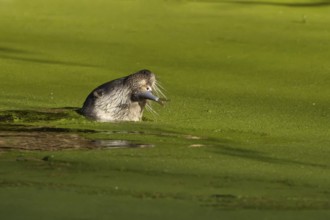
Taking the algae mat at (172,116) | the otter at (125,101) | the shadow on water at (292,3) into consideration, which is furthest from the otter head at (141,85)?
the shadow on water at (292,3)

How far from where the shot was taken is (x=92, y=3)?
14.9 meters

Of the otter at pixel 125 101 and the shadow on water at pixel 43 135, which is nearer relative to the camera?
the shadow on water at pixel 43 135

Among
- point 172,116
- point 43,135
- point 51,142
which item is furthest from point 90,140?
point 172,116

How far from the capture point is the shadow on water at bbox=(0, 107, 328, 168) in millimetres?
5828

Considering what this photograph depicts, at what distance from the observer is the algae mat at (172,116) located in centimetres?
464

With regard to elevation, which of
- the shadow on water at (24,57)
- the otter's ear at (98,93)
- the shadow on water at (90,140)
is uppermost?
the otter's ear at (98,93)

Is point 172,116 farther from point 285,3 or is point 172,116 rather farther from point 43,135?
point 285,3

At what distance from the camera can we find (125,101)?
23.5 ft

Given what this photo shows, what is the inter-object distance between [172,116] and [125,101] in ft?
1.10

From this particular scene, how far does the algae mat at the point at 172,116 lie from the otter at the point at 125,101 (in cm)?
11

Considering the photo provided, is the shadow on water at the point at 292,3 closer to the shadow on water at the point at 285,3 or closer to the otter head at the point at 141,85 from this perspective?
the shadow on water at the point at 285,3

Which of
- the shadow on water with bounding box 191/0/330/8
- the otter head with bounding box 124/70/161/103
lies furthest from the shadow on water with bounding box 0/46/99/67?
the shadow on water with bounding box 191/0/330/8

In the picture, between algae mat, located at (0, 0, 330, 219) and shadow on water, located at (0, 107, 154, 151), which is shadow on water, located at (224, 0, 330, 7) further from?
shadow on water, located at (0, 107, 154, 151)

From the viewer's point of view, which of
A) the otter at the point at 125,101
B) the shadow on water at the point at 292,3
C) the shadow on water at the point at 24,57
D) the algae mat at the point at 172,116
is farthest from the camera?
the shadow on water at the point at 292,3
